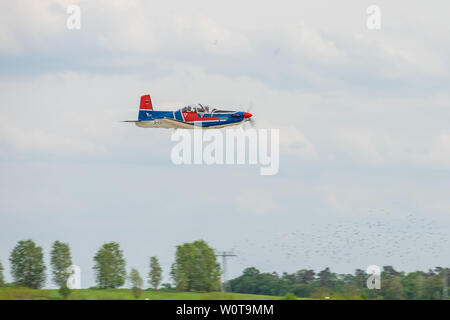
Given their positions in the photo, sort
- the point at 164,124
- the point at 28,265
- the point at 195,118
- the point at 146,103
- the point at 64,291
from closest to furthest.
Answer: the point at 195,118 < the point at 164,124 < the point at 146,103 < the point at 64,291 < the point at 28,265

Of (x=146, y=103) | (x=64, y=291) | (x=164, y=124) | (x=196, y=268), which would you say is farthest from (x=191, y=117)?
(x=196, y=268)

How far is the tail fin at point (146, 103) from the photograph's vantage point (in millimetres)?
101938

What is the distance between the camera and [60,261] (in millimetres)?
149500

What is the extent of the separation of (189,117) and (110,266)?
55245 mm

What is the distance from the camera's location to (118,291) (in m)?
136

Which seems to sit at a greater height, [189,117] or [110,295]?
[189,117]

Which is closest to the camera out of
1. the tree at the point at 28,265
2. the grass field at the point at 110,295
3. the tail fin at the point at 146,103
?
the tail fin at the point at 146,103

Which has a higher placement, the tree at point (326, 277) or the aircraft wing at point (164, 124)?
the aircraft wing at point (164, 124)

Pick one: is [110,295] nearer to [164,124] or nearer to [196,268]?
[196,268]

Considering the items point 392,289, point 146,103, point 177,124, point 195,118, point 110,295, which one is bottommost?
point 110,295

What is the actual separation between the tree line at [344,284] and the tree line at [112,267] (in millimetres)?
4589

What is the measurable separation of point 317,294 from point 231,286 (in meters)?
29.5

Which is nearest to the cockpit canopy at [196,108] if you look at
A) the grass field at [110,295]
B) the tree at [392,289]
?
the grass field at [110,295]

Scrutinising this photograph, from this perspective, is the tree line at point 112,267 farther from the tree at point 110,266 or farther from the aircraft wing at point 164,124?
the aircraft wing at point 164,124
